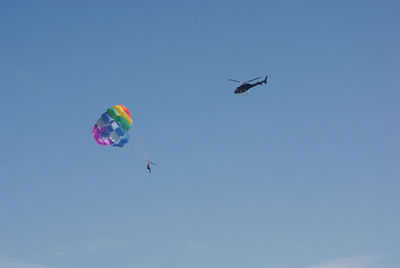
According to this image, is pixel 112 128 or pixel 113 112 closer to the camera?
pixel 112 128

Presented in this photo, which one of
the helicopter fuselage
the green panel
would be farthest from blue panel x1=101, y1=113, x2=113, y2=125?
the helicopter fuselage

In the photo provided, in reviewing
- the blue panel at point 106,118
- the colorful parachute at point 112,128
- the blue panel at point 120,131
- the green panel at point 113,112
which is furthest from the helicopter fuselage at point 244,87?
the blue panel at point 106,118

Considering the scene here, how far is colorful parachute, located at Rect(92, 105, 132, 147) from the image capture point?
239ft

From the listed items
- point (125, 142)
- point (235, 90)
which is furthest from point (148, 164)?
point (235, 90)

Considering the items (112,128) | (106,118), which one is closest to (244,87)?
(112,128)

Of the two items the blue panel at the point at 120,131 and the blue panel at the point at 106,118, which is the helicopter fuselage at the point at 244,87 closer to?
the blue panel at the point at 120,131

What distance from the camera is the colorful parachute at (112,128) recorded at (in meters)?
72.9

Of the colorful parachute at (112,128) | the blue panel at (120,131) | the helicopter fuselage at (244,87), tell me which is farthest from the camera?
the helicopter fuselage at (244,87)

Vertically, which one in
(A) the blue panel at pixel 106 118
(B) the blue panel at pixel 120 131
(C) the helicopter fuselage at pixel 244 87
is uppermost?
(C) the helicopter fuselage at pixel 244 87

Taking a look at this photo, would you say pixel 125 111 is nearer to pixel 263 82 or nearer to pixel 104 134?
pixel 104 134

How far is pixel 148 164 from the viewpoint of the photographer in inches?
2847

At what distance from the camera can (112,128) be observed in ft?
240

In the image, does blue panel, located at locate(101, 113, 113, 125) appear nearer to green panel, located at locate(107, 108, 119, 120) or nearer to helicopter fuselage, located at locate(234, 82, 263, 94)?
green panel, located at locate(107, 108, 119, 120)

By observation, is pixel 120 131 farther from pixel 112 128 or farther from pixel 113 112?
pixel 113 112
